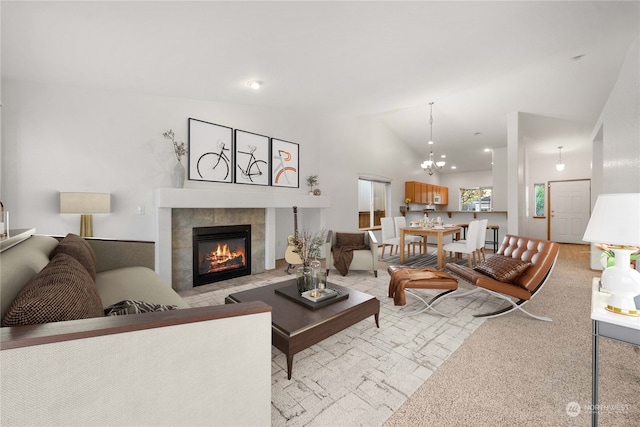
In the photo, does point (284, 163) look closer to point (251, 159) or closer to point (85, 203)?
point (251, 159)

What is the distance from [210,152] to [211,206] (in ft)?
2.77

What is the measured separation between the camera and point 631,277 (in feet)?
4.39

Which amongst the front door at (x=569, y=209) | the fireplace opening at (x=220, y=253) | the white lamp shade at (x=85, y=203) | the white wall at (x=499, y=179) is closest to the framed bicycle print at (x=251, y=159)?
the fireplace opening at (x=220, y=253)

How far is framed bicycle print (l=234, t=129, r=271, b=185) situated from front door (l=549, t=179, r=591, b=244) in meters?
8.39

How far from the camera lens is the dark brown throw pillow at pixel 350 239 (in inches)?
176

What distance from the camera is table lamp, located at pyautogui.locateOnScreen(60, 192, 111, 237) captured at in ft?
9.02

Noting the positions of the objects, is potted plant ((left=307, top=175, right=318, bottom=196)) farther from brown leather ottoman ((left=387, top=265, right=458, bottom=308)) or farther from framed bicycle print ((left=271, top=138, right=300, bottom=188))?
brown leather ottoman ((left=387, top=265, right=458, bottom=308))

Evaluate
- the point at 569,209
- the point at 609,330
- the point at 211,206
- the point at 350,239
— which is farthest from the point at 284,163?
the point at 569,209

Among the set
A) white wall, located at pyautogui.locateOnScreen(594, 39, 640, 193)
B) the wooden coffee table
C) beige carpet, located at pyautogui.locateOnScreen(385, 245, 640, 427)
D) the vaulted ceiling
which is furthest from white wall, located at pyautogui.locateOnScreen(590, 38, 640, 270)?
the wooden coffee table

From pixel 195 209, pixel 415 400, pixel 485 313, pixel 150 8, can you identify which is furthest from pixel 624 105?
pixel 195 209

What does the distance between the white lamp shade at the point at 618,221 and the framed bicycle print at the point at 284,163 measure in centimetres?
412

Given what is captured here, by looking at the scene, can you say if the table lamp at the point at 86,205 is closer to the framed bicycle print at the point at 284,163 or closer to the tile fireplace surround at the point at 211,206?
the tile fireplace surround at the point at 211,206

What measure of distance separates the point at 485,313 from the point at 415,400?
1728 millimetres

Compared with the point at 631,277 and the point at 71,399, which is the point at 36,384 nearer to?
the point at 71,399
